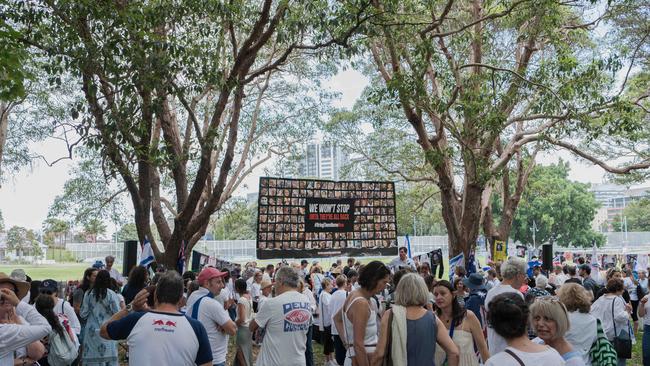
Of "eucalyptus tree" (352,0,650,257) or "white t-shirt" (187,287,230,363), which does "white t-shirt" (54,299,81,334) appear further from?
"eucalyptus tree" (352,0,650,257)

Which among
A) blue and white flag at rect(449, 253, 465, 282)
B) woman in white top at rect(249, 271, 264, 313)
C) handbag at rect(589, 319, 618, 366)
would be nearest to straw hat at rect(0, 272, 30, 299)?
handbag at rect(589, 319, 618, 366)

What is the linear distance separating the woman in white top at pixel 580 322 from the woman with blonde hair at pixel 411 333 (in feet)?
3.18

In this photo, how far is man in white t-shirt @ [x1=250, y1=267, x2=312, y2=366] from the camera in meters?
5.58

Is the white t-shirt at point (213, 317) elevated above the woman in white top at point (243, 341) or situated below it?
above

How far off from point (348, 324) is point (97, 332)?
2.68 m

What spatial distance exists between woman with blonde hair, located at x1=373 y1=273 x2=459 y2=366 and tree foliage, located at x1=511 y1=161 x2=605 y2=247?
182 ft

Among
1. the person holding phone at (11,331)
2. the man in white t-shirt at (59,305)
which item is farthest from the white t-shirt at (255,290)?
the person holding phone at (11,331)

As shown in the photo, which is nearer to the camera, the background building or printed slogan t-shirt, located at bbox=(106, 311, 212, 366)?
printed slogan t-shirt, located at bbox=(106, 311, 212, 366)

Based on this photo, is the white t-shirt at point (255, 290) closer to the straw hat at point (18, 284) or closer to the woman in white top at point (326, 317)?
the woman in white top at point (326, 317)

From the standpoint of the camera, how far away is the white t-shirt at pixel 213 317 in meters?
5.95

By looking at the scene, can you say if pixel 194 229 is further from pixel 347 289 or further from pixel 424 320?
pixel 424 320

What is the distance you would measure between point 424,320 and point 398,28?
32.3ft

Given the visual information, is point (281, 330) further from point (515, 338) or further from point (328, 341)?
point (328, 341)

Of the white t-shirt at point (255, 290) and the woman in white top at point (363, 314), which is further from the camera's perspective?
the white t-shirt at point (255, 290)
